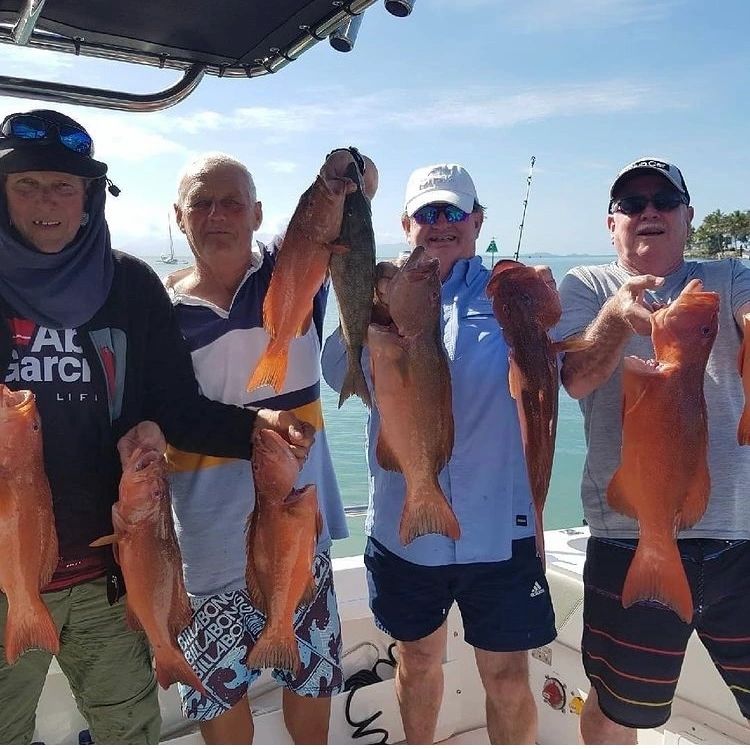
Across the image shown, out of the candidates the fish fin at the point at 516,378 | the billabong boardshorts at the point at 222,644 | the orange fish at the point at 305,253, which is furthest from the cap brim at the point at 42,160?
the billabong boardshorts at the point at 222,644

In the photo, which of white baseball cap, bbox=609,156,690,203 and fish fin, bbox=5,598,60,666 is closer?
fish fin, bbox=5,598,60,666

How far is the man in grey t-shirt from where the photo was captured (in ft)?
9.30

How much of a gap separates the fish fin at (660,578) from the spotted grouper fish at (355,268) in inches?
47.3

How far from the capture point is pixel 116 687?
265 cm

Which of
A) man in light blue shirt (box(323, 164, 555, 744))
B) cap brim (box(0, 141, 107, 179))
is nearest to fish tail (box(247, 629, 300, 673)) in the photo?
man in light blue shirt (box(323, 164, 555, 744))

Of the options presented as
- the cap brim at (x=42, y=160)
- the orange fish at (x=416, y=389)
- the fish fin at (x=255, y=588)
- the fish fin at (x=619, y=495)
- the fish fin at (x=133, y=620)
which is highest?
the cap brim at (x=42, y=160)

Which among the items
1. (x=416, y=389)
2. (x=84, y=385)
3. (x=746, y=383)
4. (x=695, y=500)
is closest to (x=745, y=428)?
(x=746, y=383)

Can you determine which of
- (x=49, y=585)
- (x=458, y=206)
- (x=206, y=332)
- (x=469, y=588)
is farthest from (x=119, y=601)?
(x=458, y=206)

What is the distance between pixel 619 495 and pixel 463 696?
2.44m

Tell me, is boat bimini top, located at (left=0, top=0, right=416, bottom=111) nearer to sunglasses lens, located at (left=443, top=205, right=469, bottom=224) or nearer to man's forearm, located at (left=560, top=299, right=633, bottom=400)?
sunglasses lens, located at (left=443, top=205, right=469, bottom=224)

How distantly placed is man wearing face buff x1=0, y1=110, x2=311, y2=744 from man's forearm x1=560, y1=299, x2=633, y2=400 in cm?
106

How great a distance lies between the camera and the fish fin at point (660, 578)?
247 cm

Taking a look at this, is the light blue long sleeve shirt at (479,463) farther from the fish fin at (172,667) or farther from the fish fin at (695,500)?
the fish fin at (172,667)

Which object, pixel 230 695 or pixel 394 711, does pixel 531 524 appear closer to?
pixel 230 695
